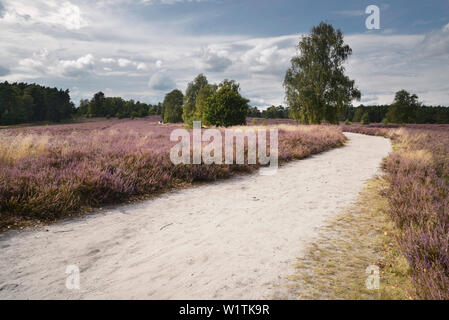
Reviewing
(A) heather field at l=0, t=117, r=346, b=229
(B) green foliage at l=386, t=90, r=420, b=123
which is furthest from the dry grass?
(B) green foliage at l=386, t=90, r=420, b=123

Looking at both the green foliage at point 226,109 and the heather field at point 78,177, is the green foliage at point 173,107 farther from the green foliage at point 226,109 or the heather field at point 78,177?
the heather field at point 78,177

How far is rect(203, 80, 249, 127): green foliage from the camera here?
25.9m

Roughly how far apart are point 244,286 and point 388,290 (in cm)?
133

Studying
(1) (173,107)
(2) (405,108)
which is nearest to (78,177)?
(1) (173,107)

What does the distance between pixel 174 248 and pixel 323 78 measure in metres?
30.6

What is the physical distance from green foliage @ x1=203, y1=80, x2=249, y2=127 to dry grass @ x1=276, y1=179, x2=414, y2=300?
22399 mm

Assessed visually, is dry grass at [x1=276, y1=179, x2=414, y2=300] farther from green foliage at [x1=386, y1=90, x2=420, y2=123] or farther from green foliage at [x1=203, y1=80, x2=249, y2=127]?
green foliage at [x1=386, y1=90, x2=420, y2=123]

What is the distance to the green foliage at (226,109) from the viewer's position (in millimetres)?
25859

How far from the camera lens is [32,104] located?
6078 cm

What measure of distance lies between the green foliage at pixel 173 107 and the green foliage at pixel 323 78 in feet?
115

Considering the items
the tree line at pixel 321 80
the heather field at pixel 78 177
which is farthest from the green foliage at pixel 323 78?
the heather field at pixel 78 177

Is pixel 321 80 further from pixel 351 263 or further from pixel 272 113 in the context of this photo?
pixel 272 113
